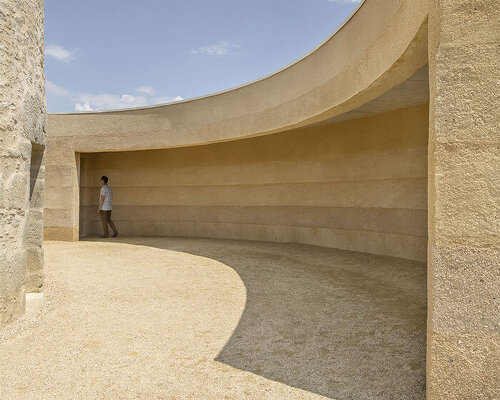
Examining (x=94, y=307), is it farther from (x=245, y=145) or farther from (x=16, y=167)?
(x=245, y=145)

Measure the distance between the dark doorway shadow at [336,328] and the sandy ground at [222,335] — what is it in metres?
0.01

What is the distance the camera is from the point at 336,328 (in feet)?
13.1

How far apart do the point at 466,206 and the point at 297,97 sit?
17.9 feet

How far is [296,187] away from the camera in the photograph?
401 inches

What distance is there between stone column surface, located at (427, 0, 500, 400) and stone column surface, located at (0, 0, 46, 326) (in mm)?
3756

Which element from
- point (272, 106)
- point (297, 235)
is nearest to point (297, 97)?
point (272, 106)

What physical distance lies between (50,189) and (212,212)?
4548mm

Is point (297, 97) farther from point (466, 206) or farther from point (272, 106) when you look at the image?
point (466, 206)

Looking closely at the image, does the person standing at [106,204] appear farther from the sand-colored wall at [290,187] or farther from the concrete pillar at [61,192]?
the sand-colored wall at [290,187]

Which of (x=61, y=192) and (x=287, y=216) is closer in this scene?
(x=287, y=216)

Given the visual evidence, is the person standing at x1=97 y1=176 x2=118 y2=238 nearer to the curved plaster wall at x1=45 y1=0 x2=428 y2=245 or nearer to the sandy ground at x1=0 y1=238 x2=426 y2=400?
the curved plaster wall at x1=45 y1=0 x2=428 y2=245

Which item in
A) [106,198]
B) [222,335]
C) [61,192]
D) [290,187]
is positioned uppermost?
[290,187]

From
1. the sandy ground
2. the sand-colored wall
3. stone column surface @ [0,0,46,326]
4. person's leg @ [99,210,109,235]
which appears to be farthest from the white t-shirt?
stone column surface @ [0,0,46,326]

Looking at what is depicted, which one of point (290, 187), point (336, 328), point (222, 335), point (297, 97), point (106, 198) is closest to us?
point (222, 335)
